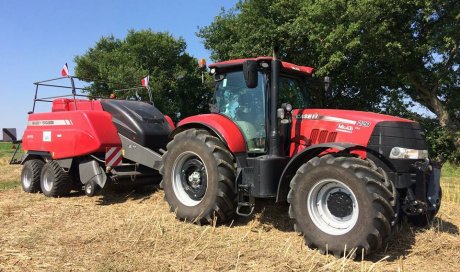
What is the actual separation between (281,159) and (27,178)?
6395 millimetres

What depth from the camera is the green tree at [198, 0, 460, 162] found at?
52.0 feet

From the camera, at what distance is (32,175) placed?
9047 mm

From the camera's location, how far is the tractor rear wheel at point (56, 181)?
8391 millimetres

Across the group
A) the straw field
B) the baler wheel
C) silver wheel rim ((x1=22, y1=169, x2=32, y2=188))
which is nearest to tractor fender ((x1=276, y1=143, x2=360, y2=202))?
the straw field

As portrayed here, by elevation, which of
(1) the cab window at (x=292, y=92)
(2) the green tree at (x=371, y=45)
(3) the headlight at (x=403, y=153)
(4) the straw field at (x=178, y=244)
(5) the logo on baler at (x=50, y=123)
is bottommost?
(4) the straw field at (x=178, y=244)

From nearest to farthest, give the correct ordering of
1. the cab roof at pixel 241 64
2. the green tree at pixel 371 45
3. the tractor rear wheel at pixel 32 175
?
the cab roof at pixel 241 64, the tractor rear wheel at pixel 32 175, the green tree at pixel 371 45

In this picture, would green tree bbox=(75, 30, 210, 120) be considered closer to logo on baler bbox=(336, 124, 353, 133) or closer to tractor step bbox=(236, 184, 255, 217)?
tractor step bbox=(236, 184, 255, 217)

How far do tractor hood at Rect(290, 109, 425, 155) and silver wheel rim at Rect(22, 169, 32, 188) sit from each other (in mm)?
6203

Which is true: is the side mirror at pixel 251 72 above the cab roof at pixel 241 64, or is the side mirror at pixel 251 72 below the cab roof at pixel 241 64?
below

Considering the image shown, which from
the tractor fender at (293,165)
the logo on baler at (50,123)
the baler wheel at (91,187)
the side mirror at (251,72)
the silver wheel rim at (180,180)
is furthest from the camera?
the logo on baler at (50,123)

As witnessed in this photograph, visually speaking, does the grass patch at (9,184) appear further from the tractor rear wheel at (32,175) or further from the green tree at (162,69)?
the green tree at (162,69)

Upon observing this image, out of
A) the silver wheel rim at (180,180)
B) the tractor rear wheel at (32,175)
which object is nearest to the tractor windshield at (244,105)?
the silver wheel rim at (180,180)

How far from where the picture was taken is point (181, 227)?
19.1ft

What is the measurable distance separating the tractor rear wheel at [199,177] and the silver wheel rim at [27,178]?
422 cm
